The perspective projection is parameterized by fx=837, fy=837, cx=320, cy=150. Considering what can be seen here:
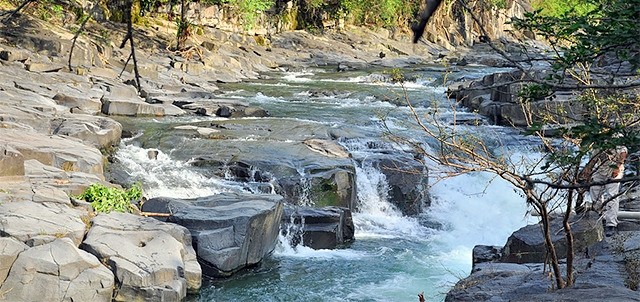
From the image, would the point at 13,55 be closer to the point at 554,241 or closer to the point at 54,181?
the point at 54,181

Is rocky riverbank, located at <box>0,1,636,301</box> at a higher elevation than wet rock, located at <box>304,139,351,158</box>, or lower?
lower

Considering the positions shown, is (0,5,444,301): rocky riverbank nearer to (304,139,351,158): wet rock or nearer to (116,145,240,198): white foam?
(304,139,351,158): wet rock

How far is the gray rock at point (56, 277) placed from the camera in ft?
28.8

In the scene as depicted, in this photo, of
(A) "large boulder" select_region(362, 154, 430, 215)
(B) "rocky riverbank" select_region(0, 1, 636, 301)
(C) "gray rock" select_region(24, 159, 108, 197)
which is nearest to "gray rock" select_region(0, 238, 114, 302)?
(B) "rocky riverbank" select_region(0, 1, 636, 301)

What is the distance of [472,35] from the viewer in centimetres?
5744

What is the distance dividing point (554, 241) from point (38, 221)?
6.14 metres

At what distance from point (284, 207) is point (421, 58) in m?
30.3

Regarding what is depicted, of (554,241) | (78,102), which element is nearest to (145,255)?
(554,241)

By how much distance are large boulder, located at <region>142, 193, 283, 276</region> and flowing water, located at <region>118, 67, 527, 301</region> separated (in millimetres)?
246

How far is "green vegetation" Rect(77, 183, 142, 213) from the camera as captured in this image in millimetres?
11416

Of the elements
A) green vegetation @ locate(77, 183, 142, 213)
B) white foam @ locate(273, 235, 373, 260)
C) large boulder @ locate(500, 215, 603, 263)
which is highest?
large boulder @ locate(500, 215, 603, 263)

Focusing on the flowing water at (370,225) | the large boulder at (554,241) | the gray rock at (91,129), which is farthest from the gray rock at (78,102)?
the large boulder at (554,241)

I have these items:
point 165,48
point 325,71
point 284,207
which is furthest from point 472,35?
point 284,207

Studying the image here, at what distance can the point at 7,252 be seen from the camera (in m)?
8.86
